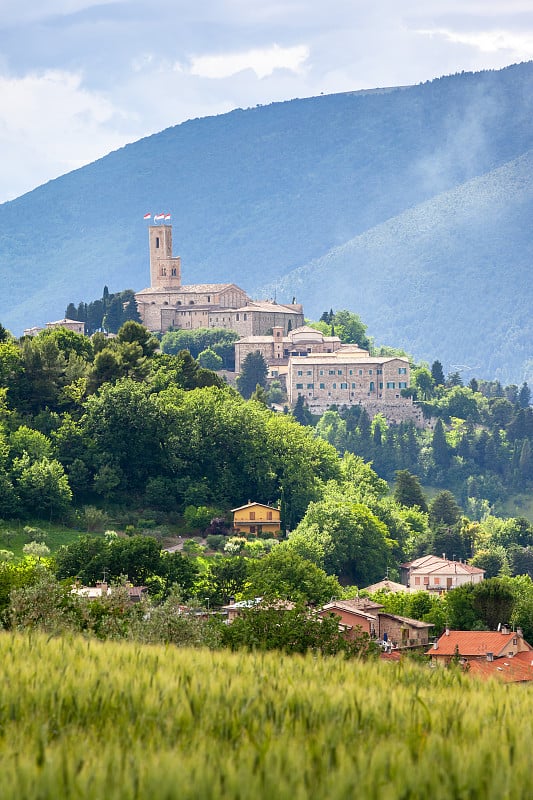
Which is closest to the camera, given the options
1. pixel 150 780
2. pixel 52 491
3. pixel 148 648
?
pixel 150 780

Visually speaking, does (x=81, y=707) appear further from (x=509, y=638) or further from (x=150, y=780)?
(x=509, y=638)

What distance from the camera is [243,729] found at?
1722cm

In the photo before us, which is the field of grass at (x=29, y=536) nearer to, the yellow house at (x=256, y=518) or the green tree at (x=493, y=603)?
the yellow house at (x=256, y=518)

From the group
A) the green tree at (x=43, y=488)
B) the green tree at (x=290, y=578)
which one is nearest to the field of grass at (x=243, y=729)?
the green tree at (x=290, y=578)

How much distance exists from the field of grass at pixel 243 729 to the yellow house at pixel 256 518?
84.0 m

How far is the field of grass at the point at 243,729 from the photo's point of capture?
14.9 m

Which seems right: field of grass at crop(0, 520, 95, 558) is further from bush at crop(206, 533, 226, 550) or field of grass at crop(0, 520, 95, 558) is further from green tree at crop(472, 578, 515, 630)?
green tree at crop(472, 578, 515, 630)

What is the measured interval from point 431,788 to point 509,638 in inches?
2217

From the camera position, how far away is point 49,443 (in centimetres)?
10350

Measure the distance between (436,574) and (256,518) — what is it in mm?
17613

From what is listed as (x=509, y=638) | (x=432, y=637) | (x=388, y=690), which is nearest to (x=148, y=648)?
(x=388, y=690)

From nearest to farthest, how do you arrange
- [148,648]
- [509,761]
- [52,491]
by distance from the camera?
[509,761] → [148,648] → [52,491]

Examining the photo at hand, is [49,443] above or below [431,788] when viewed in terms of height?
above

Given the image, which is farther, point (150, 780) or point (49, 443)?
point (49, 443)
